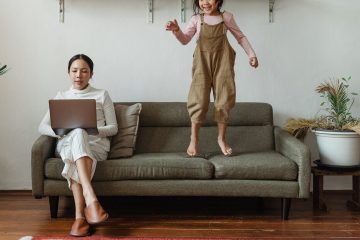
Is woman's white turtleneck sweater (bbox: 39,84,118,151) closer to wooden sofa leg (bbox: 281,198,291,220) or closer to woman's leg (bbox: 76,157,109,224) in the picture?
woman's leg (bbox: 76,157,109,224)

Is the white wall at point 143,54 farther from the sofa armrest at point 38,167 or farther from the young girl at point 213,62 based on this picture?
the sofa armrest at point 38,167

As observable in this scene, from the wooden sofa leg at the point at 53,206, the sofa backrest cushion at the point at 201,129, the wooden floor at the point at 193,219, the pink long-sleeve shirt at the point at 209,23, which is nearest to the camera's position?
the wooden floor at the point at 193,219

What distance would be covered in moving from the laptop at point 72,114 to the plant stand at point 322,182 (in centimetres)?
157

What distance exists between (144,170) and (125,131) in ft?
1.38

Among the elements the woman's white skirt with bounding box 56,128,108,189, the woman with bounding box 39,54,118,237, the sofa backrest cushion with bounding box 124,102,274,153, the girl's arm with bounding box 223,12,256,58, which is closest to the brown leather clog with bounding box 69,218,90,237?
the woman with bounding box 39,54,118,237

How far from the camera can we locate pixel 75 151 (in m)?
2.47

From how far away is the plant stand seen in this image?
2873 millimetres

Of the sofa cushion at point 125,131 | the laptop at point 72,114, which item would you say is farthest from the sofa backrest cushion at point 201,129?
the laptop at point 72,114

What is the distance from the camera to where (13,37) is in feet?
10.8

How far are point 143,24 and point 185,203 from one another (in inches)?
56.9

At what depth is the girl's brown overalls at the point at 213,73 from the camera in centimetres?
280

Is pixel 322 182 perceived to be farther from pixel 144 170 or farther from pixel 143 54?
pixel 143 54

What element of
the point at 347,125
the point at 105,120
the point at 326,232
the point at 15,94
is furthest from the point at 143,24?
the point at 326,232

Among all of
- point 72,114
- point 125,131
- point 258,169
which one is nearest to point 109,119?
point 125,131
